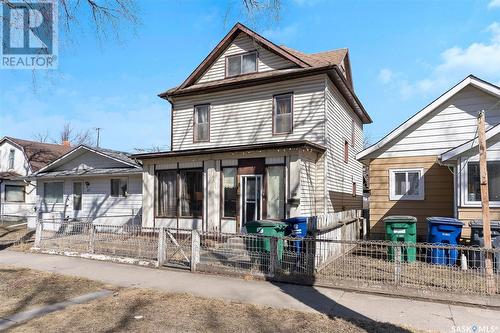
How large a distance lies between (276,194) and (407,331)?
8.68 m

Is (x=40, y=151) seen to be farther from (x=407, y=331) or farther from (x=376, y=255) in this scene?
(x=407, y=331)

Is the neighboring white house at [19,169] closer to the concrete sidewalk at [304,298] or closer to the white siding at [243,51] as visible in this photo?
the white siding at [243,51]

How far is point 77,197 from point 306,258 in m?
18.1

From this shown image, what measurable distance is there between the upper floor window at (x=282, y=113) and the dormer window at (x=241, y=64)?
1.96m

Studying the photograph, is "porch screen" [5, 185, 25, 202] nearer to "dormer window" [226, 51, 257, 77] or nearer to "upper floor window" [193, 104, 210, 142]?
"upper floor window" [193, 104, 210, 142]

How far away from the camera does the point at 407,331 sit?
17.2 feet

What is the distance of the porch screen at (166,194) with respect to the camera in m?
16.0

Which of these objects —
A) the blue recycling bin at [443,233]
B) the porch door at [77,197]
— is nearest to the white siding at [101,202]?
the porch door at [77,197]

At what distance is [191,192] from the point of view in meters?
15.7

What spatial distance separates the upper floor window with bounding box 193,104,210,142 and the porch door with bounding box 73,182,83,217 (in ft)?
28.6

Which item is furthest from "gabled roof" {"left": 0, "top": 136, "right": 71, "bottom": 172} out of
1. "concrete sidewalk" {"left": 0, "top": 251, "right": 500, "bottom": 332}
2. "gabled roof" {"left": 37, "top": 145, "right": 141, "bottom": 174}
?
"concrete sidewalk" {"left": 0, "top": 251, "right": 500, "bottom": 332}

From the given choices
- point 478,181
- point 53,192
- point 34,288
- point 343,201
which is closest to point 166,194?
point 343,201

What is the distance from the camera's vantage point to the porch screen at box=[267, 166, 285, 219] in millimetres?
13594

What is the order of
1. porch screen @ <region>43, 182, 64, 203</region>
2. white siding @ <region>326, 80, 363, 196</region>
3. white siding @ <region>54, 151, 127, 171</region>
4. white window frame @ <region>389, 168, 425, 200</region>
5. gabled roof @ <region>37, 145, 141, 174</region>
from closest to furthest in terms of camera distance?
white window frame @ <region>389, 168, 425, 200</region>, white siding @ <region>326, 80, 363, 196</region>, gabled roof @ <region>37, 145, 141, 174</region>, white siding @ <region>54, 151, 127, 171</region>, porch screen @ <region>43, 182, 64, 203</region>
